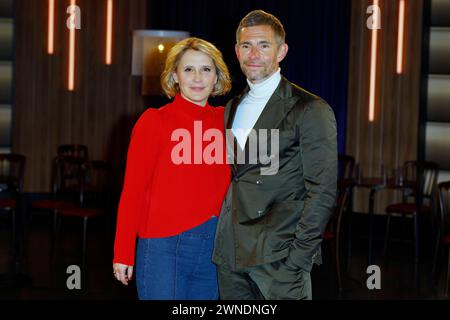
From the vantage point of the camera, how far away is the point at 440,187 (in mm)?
5820

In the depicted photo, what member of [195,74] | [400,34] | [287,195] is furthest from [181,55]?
[400,34]

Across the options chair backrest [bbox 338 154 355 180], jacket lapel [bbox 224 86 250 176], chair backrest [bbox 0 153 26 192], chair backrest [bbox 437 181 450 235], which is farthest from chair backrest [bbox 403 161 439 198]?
jacket lapel [bbox 224 86 250 176]

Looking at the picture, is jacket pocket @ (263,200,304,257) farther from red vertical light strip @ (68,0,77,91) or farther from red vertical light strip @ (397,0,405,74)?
red vertical light strip @ (68,0,77,91)

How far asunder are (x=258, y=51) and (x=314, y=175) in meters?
0.49

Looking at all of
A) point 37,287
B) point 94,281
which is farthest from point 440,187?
point 37,287

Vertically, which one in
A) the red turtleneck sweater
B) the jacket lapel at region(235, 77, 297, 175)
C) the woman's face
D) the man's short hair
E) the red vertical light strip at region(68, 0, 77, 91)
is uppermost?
the red vertical light strip at region(68, 0, 77, 91)

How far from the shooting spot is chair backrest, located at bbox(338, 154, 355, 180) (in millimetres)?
7821

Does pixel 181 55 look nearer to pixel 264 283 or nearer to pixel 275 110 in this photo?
pixel 275 110

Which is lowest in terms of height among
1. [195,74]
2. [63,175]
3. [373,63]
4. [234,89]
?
[63,175]

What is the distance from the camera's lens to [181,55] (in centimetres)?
287

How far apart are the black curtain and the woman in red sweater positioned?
5276 mm

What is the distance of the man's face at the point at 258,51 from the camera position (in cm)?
279

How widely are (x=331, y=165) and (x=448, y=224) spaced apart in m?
3.43
